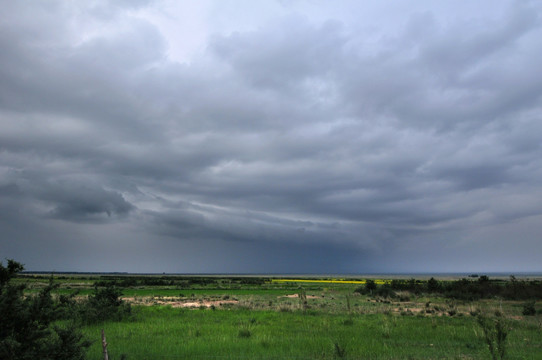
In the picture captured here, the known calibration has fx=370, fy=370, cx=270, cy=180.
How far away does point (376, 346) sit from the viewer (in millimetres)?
16516

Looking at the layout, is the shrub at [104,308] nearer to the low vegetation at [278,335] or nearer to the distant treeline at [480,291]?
the low vegetation at [278,335]

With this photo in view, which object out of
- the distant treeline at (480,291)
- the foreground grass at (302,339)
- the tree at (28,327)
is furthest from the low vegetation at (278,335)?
the distant treeline at (480,291)

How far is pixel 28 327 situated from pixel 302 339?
12.2 meters

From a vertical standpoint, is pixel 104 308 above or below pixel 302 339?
above

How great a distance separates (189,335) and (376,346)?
9327 mm

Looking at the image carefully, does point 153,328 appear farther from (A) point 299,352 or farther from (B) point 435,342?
(B) point 435,342

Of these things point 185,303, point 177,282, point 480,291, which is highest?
point 185,303

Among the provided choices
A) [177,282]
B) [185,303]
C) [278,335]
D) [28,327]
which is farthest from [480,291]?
[177,282]

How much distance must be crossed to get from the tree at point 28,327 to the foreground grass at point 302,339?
5.01m

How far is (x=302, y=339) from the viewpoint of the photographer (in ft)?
58.9

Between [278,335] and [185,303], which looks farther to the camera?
[185,303]

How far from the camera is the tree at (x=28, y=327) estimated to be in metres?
8.81

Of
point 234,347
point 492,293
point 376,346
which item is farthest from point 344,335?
point 492,293

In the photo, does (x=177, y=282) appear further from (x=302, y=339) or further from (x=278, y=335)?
(x=302, y=339)
